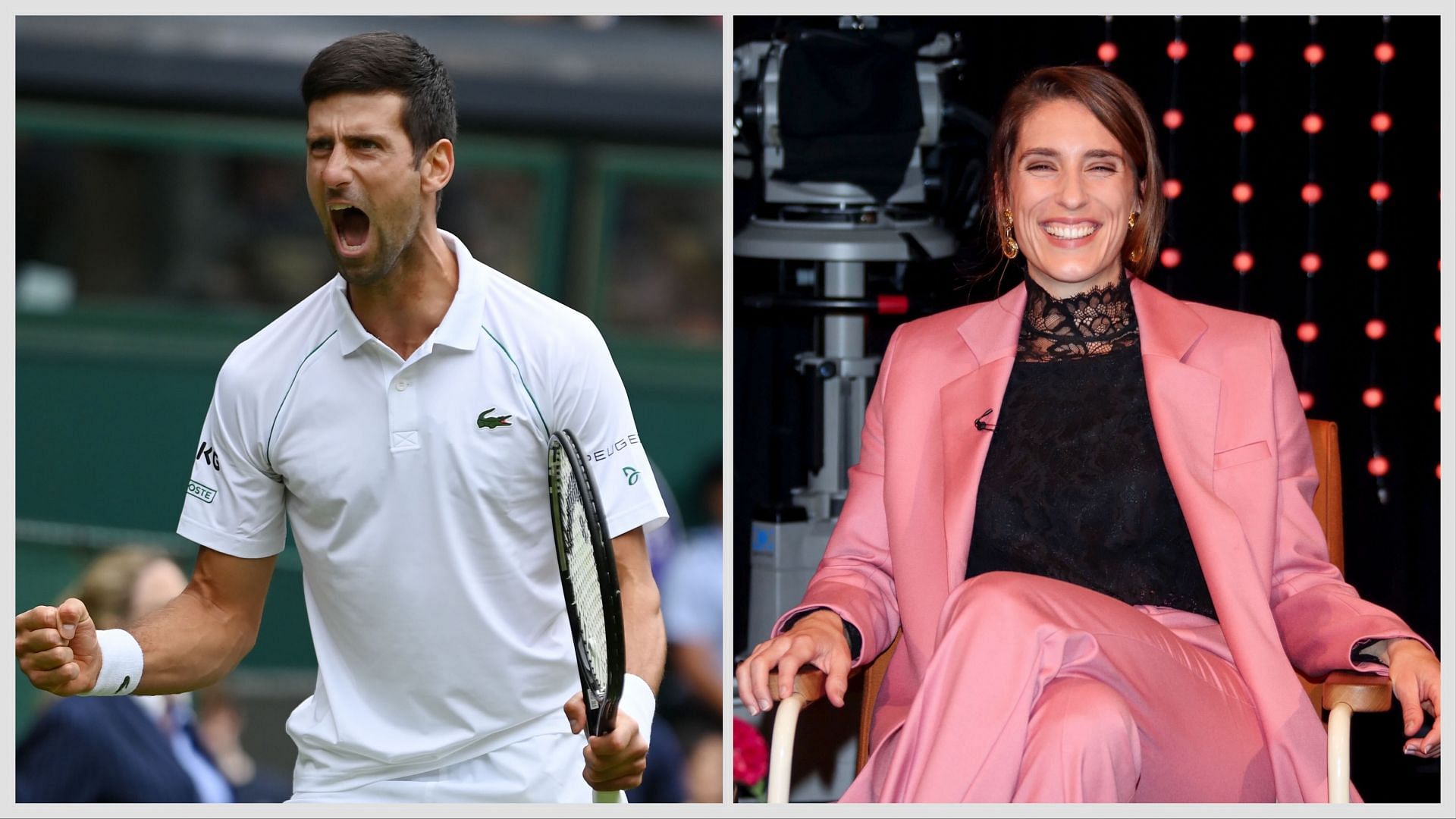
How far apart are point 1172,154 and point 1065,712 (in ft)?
5.09

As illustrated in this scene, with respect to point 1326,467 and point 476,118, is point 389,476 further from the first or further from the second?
point 476,118

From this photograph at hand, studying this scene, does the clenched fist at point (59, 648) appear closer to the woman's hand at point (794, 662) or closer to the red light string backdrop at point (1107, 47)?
the woman's hand at point (794, 662)

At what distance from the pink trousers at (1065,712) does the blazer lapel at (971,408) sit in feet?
0.61

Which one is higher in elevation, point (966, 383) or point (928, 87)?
point (928, 87)

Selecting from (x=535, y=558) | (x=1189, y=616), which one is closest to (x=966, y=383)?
(x=1189, y=616)

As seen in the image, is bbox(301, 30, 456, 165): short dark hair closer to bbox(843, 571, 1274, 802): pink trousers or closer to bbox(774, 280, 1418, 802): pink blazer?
bbox(774, 280, 1418, 802): pink blazer

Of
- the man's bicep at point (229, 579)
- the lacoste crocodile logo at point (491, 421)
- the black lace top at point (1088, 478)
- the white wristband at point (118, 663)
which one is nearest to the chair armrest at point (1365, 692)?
the black lace top at point (1088, 478)

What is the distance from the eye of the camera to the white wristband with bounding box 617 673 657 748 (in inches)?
91.7

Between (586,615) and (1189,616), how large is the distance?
1.00m

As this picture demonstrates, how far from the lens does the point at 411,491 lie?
2.58 m

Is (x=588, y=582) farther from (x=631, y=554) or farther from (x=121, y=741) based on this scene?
(x=121, y=741)

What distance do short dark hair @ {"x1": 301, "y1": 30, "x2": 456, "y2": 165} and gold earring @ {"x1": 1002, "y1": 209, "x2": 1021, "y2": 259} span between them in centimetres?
93

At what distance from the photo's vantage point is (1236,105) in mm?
3400

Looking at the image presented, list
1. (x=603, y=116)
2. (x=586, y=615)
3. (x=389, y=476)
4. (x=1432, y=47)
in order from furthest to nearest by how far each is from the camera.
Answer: (x=603, y=116) → (x=1432, y=47) → (x=389, y=476) → (x=586, y=615)
